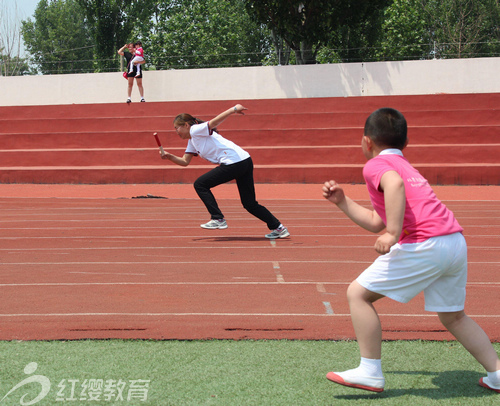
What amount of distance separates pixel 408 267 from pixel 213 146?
507 cm

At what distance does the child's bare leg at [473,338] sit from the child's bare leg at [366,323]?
355mm

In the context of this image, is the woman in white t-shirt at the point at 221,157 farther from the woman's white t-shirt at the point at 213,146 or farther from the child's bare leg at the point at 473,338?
the child's bare leg at the point at 473,338

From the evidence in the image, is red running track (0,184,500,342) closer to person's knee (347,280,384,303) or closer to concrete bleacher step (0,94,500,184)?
person's knee (347,280,384,303)

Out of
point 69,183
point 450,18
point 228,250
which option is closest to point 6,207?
point 69,183

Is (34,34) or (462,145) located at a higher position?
(34,34)

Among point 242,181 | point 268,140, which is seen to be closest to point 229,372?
point 242,181

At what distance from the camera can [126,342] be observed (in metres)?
3.95

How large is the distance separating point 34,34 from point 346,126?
245ft

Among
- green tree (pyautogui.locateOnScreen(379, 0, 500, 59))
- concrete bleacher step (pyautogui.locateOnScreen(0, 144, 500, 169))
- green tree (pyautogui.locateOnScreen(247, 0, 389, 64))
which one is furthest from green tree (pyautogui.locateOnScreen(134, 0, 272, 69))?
concrete bleacher step (pyautogui.locateOnScreen(0, 144, 500, 169))

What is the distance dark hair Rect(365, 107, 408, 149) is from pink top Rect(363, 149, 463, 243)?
0.07m

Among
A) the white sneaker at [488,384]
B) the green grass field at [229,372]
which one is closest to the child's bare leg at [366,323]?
the green grass field at [229,372]

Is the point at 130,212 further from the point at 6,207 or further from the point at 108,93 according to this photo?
the point at 108,93

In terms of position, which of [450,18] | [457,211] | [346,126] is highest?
[450,18]
